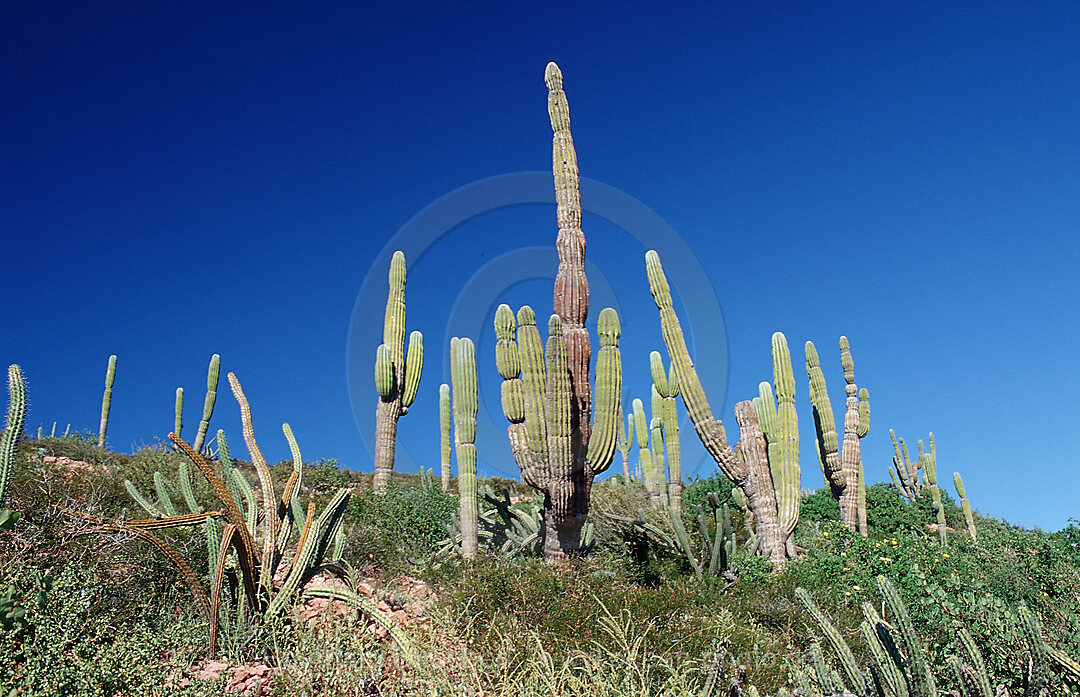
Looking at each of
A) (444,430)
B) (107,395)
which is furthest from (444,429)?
(107,395)

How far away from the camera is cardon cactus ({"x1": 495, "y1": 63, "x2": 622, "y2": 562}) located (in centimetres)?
836

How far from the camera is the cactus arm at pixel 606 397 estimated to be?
872 centimetres

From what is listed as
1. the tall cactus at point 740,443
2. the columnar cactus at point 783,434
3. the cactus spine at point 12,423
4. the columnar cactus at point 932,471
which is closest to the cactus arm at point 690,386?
the tall cactus at point 740,443

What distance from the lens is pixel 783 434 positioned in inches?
426

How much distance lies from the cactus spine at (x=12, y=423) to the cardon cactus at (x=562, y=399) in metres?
4.66

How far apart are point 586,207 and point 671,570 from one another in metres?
4.61

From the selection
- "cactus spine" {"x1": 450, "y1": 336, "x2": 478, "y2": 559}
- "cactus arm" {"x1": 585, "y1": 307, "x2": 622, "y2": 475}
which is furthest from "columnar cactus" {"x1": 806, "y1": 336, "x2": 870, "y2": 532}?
"cactus spine" {"x1": 450, "y1": 336, "x2": 478, "y2": 559}

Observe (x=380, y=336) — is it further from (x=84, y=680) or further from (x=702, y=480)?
(x=84, y=680)

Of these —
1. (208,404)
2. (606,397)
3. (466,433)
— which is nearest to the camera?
(606,397)

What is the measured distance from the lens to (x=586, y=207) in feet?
32.3

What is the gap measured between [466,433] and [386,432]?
4443 millimetres

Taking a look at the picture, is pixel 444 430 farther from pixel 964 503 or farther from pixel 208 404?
pixel 964 503

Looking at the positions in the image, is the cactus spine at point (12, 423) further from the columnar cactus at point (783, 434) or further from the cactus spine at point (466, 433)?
the columnar cactus at point (783, 434)

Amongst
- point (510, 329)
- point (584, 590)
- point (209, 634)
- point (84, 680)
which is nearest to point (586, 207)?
point (510, 329)
